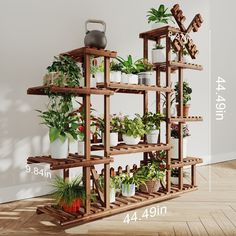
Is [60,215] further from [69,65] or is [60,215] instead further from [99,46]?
[99,46]

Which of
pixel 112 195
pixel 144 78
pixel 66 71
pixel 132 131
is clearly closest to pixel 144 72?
pixel 144 78

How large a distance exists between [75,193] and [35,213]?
45 cm

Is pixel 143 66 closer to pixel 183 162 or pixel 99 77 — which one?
pixel 99 77

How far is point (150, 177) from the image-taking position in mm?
3025

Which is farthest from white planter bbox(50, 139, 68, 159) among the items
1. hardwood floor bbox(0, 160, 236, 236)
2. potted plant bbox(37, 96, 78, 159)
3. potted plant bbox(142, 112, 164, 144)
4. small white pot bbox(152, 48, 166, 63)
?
small white pot bbox(152, 48, 166, 63)

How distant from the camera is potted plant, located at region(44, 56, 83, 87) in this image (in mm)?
2420

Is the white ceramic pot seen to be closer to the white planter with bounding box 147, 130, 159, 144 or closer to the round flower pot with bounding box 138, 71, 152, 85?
the white planter with bounding box 147, 130, 159, 144

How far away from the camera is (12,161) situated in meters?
3.07

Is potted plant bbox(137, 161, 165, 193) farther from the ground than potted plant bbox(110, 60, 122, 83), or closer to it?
closer to it

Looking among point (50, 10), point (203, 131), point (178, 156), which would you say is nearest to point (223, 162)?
point (203, 131)

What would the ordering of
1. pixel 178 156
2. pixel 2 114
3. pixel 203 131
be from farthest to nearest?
1. pixel 203 131
2. pixel 178 156
3. pixel 2 114

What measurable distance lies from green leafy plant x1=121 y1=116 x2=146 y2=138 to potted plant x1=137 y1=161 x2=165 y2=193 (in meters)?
0.37

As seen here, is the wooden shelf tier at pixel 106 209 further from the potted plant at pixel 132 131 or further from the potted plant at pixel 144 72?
the potted plant at pixel 144 72

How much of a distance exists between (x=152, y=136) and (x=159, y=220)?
0.80 meters
